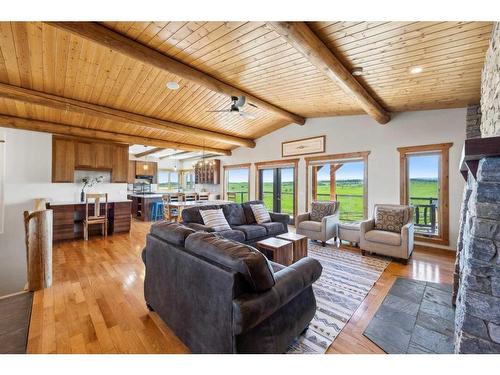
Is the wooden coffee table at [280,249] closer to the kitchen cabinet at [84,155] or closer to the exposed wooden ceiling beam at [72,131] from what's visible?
the exposed wooden ceiling beam at [72,131]

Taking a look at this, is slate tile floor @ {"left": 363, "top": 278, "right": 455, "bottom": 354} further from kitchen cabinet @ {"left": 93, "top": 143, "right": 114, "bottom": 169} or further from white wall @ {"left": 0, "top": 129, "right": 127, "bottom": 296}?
kitchen cabinet @ {"left": 93, "top": 143, "right": 114, "bottom": 169}

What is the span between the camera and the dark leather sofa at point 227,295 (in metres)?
1.24

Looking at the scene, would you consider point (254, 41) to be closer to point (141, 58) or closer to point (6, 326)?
point (141, 58)

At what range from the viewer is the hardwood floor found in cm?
167

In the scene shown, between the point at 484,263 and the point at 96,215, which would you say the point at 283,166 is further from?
the point at 484,263

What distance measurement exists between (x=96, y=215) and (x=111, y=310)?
3.53 metres

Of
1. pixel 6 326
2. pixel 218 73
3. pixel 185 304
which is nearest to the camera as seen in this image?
pixel 185 304

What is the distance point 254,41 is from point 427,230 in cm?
496

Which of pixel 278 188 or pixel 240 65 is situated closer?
pixel 240 65

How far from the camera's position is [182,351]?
63.5 inches

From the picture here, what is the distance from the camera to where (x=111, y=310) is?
6.91 ft

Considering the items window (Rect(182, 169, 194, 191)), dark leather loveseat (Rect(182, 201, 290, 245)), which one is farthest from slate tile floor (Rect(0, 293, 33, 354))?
window (Rect(182, 169, 194, 191))

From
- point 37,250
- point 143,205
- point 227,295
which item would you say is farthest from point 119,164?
point 227,295
